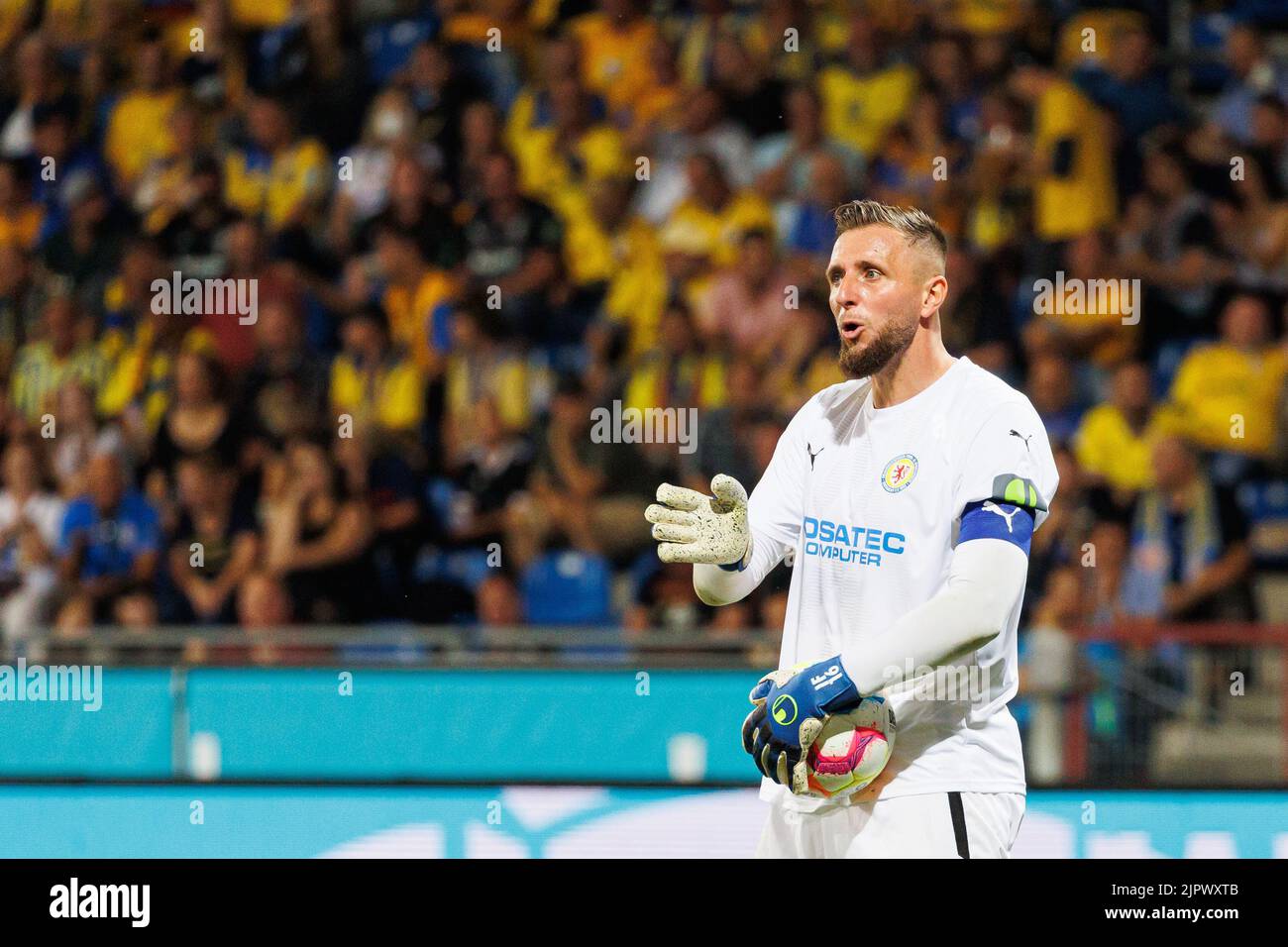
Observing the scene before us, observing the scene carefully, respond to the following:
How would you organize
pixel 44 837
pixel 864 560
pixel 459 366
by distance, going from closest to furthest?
pixel 864 560 → pixel 44 837 → pixel 459 366

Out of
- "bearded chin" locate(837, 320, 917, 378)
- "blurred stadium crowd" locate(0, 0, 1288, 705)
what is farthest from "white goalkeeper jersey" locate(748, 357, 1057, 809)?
"blurred stadium crowd" locate(0, 0, 1288, 705)

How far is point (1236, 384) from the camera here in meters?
8.16

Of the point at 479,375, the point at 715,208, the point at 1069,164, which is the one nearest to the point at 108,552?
the point at 479,375

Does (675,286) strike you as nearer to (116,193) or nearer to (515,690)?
(515,690)

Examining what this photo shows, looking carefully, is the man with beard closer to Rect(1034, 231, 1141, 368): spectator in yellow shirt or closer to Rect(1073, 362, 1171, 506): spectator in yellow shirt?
Rect(1073, 362, 1171, 506): spectator in yellow shirt

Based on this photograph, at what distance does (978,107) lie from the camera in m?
9.24

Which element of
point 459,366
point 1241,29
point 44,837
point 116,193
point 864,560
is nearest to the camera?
point 864,560

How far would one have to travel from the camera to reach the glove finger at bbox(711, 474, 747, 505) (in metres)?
3.91

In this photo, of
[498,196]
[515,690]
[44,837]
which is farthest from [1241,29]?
[44,837]

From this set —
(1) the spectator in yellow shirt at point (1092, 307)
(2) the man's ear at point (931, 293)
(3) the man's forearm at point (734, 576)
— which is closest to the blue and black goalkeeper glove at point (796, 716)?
(3) the man's forearm at point (734, 576)

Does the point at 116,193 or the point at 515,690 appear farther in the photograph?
the point at 116,193

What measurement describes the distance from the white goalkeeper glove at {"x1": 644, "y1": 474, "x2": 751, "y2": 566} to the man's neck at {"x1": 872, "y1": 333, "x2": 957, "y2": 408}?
0.41m

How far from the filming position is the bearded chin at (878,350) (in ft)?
12.6

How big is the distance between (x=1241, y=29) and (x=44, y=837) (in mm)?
7093
